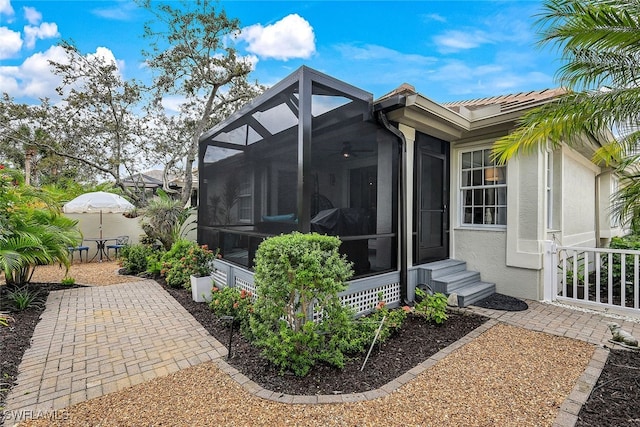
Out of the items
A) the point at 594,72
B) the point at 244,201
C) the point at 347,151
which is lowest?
the point at 244,201

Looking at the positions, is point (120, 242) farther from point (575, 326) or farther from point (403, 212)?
point (575, 326)

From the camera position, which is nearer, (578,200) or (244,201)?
(244,201)

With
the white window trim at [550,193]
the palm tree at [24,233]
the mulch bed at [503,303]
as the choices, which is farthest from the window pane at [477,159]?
the palm tree at [24,233]

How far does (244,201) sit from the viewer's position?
5781 millimetres

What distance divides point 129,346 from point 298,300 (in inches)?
95.7

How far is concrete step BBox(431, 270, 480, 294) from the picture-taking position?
17.7 feet

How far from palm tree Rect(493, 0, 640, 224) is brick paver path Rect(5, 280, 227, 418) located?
17.9 ft

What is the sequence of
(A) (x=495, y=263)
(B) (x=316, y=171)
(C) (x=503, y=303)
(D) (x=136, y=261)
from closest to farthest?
(B) (x=316, y=171) → (C) (x=503, y=303) → (A) (x=495, y=263) → (D) (x=136, y=261)

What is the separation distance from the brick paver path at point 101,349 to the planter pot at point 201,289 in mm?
391

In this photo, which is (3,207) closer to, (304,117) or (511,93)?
(304,117)

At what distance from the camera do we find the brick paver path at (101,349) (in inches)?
110

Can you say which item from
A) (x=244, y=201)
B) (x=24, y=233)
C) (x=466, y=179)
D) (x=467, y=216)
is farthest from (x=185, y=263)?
(x=466, y=179)

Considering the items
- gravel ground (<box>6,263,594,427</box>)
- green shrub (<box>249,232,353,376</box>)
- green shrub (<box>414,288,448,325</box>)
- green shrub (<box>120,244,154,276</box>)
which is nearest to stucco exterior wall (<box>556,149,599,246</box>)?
green shrub (<box>414,288,448,325</box>)

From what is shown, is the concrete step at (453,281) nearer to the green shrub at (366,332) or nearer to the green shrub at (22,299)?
the green shrub at (366,332)
